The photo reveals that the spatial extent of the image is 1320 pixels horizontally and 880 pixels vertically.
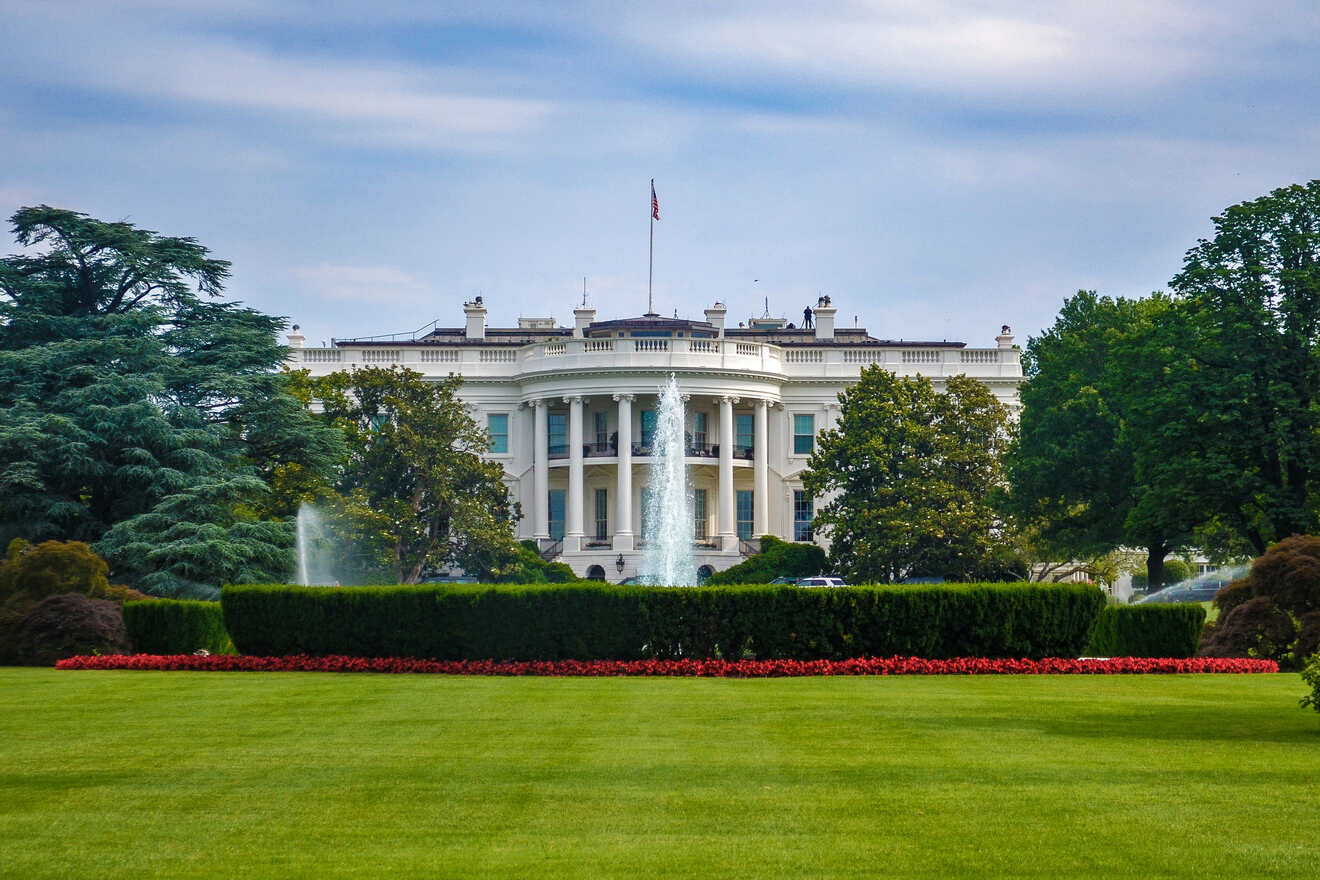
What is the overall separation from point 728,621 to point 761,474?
46860 mm

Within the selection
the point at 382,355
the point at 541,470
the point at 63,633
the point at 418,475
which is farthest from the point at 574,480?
the point at 63,633

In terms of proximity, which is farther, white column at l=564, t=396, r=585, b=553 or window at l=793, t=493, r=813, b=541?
window at l=793, t=493, r=813, b=541

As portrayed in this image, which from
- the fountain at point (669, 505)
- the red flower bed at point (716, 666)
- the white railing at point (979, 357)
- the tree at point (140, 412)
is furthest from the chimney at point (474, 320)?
the red flower bed at point (716, 666)

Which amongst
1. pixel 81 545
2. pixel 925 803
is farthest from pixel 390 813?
pixel 81 545

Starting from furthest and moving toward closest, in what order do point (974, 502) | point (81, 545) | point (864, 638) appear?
point (974, 502), point (81, 545), point (864, 638)

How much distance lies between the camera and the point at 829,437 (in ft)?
192

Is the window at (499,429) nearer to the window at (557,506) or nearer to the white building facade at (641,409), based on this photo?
the white building facade at (641,409)

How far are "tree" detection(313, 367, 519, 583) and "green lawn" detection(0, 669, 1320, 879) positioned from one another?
37842 millimetres

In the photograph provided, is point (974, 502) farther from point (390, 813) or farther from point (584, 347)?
point (390, 813)

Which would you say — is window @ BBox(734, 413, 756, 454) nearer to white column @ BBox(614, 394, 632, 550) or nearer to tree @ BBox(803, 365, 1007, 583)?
white column @ BBox(614, 394, 632, 550)

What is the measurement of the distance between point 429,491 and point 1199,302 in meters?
28.5

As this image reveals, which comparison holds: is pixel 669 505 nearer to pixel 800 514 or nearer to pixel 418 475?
pixel 418 475

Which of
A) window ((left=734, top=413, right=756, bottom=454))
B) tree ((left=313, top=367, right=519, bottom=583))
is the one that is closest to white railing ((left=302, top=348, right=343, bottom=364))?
tree ((left=313, top=367, right=519, bottom=583))

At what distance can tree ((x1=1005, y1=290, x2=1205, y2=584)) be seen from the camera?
41531 millimetres
